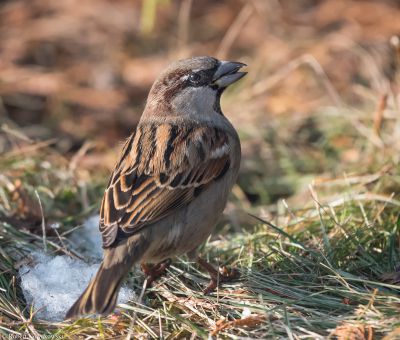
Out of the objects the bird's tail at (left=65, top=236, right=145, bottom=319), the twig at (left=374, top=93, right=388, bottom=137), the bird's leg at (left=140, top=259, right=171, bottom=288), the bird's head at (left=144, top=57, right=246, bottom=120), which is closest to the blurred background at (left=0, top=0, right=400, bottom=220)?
the twig at (left=374, top=93, right=388, bottom=137)

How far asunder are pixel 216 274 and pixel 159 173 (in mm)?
648

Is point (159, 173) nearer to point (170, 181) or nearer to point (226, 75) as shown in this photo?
point (170, 181)

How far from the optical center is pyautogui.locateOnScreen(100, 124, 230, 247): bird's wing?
3.89 m

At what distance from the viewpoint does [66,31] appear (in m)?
9.10

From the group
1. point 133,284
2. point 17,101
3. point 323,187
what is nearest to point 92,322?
point 133,284

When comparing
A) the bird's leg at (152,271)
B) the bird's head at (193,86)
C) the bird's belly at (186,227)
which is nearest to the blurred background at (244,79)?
the bird's head at (193,86)

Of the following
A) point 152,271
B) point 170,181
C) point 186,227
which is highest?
point 170,181

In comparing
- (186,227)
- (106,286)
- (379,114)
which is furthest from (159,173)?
(379,114)

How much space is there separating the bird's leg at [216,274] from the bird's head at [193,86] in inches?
36.2

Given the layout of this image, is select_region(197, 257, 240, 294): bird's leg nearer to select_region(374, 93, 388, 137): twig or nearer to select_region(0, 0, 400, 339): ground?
select_region(0, 0, 400, 339): ground

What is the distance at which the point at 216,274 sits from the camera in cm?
420

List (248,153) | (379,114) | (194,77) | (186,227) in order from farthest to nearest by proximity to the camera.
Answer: (248,153)
(379,114)
(194,77)
(186,227)

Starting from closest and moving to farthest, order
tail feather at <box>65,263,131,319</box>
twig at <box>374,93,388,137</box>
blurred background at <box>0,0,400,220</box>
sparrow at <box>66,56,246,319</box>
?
1. tail feather at <box>65,263,131,319</box>
2. sparrow at <box>66,56,246,319</box>
3. twig at <box>374,93,388,137</box>
4. blurred background at <box>0,0,400,220</box>

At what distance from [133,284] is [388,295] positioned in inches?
57.2
